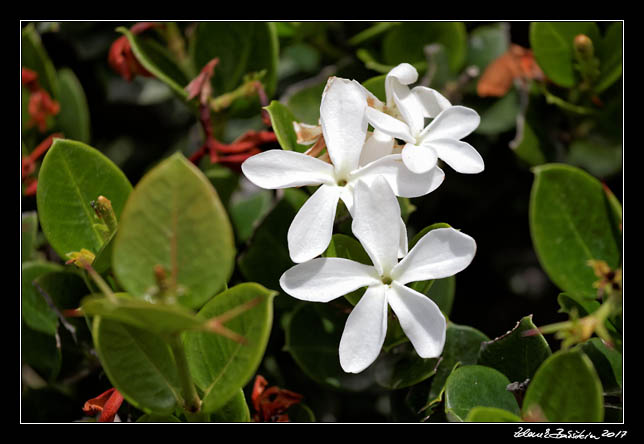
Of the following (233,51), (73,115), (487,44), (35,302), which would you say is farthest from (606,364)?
(73,115)

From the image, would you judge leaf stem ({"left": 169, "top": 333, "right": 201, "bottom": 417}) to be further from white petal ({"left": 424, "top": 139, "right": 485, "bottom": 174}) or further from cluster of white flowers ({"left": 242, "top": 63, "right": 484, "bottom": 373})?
white petal ({"left": 424, "top": 139, "right": 485, "bottom": 174})

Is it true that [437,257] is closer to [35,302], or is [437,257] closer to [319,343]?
[319,343]

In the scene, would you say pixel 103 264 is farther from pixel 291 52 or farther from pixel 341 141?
pixel 291 52

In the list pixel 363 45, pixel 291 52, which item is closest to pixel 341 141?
pixel 363 45

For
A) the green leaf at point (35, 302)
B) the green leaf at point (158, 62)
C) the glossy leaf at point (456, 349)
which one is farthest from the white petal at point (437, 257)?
the green leaf at point (35, 302)

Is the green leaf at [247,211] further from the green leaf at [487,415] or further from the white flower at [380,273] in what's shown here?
the green leaf at [487,415]

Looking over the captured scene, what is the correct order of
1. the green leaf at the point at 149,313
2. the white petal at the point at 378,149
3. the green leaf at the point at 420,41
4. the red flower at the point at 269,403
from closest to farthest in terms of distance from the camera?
the green leaf at the point at 149,313, the white petal at the point at 378,149, the red flower at the point at 269,403, the green leaf at the point at 420,41
